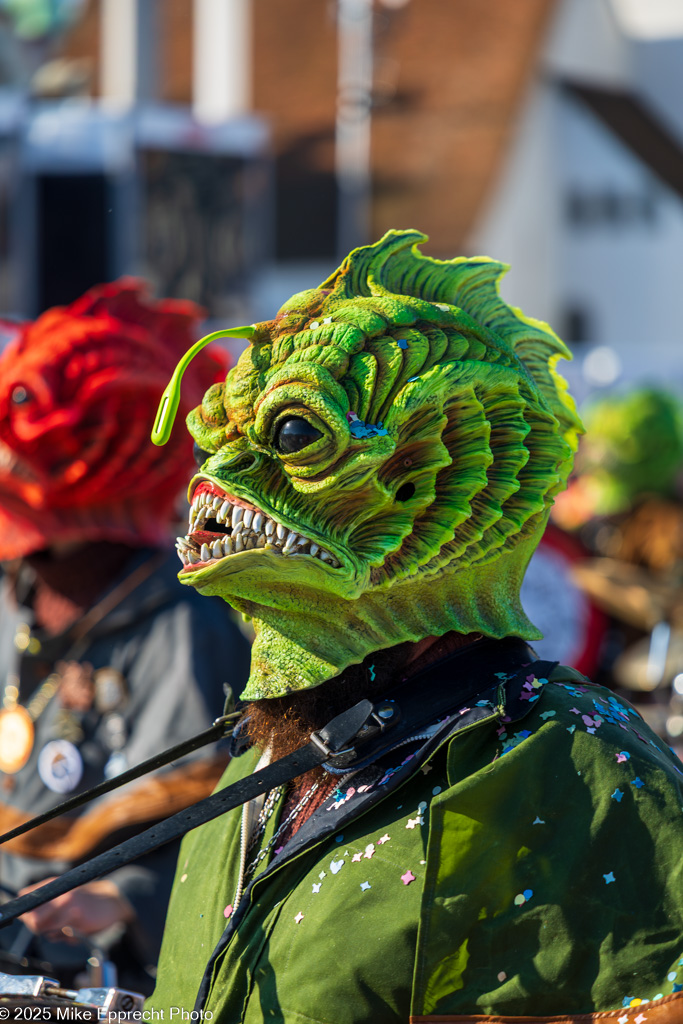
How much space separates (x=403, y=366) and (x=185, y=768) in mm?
1497

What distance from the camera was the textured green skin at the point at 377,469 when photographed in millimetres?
1648

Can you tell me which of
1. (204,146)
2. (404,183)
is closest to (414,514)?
(204,146)

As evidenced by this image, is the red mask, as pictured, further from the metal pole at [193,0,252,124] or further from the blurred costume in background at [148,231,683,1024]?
the metal pole at [193,0,252,124]

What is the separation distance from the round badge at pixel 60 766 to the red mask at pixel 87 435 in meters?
0.52

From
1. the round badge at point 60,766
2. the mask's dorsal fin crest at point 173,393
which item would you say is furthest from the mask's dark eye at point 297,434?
the round badge at point 60,766

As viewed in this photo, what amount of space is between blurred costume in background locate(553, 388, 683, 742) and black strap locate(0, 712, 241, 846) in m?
3.54

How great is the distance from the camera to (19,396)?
3.19 meters

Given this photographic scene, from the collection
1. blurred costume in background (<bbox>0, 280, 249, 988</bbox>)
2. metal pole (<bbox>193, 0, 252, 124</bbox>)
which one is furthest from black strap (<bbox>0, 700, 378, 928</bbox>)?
metal pole (<bbox>193, 0, 252, 124</bbox>)

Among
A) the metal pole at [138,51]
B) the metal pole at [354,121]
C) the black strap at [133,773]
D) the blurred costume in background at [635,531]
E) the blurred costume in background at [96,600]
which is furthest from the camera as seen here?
the metal pole at [354,121]

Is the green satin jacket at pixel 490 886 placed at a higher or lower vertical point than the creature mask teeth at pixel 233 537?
lower

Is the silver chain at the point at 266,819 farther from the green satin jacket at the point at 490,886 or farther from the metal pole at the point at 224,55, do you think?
the metal pole at the point at 224,55

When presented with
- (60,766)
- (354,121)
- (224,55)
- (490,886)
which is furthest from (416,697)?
(224,55)

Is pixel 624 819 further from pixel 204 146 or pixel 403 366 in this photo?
pixel 204 146

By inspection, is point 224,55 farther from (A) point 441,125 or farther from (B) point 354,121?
(B) point 354,121
